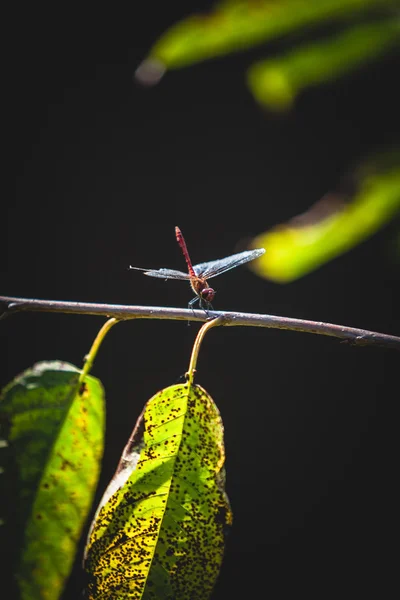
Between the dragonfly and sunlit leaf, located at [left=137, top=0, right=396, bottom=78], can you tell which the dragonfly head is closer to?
the dragonfly

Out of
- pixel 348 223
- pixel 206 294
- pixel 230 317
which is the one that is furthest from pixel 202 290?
pixel 348 223

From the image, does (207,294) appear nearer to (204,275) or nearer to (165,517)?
(204,275)

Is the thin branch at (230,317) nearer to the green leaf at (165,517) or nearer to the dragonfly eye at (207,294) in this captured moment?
the green leaf at (165,517)

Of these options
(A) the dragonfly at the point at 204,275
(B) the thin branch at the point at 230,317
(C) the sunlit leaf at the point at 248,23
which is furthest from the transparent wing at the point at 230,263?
(C) the sunlit leaf at the point at 248,23

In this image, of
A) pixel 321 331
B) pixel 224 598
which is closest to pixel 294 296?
pixel 224 598

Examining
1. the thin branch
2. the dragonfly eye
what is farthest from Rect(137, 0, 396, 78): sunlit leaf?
the dragonfly eye
